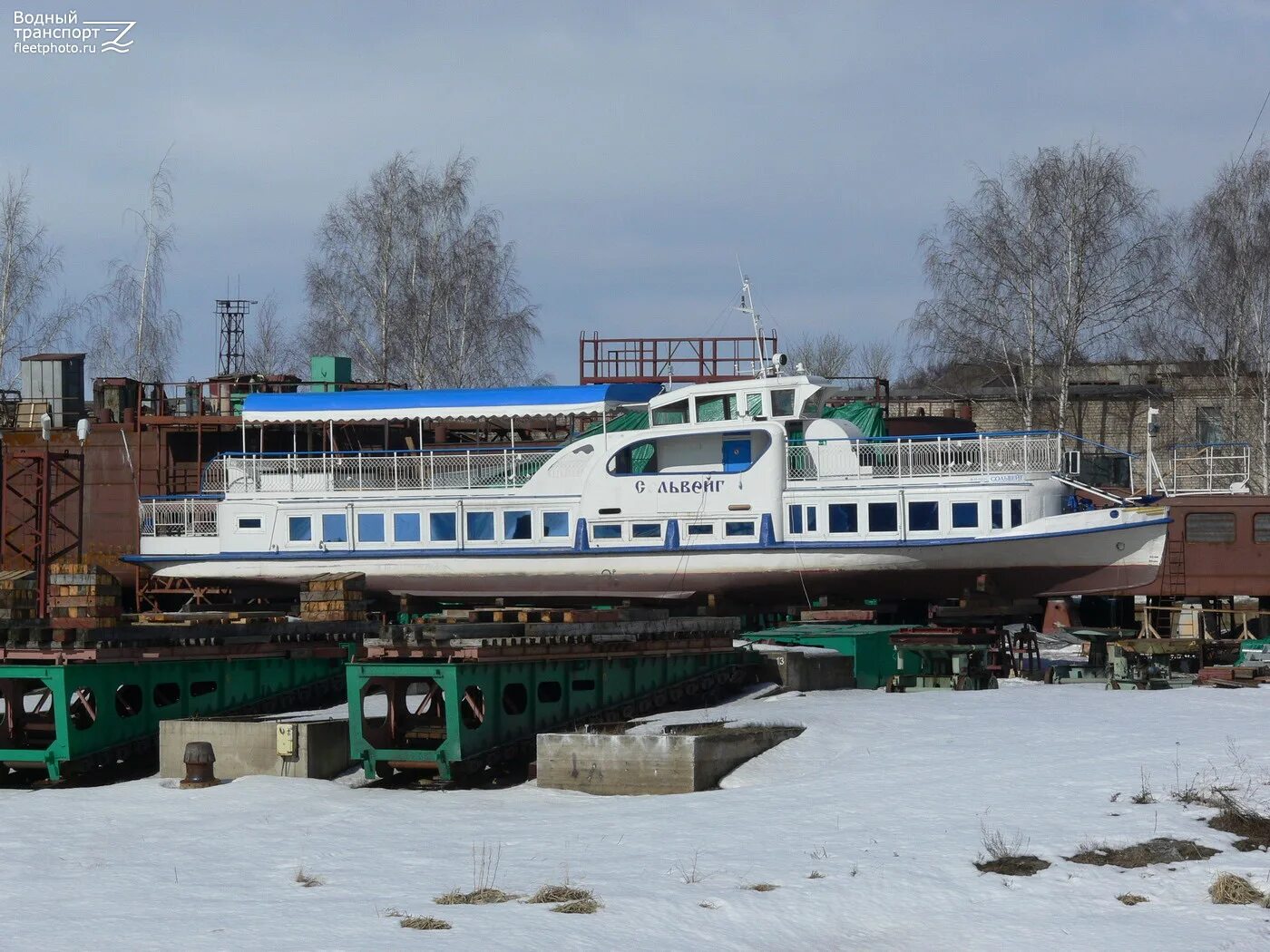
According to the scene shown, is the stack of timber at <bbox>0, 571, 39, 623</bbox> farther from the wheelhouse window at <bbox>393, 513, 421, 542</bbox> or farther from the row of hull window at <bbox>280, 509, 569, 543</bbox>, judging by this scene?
the wheelhouse window at <bbox>393, 513, 421, 542</bbox>

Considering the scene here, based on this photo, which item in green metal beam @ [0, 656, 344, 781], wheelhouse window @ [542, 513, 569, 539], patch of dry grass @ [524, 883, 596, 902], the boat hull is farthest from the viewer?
wheelhouse window @ [542, 513, 569, 539]

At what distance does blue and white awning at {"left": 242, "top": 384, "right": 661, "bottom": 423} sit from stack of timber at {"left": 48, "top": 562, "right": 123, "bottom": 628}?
1373cm

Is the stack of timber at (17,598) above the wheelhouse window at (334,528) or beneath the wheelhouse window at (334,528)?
beneath

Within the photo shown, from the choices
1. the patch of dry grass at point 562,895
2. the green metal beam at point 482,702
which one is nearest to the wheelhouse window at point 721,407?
the green metal beam at point 482,702


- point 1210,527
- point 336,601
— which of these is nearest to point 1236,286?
point 1210,527

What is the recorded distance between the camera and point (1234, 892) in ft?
43.4

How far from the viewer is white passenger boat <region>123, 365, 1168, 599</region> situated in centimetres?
3453

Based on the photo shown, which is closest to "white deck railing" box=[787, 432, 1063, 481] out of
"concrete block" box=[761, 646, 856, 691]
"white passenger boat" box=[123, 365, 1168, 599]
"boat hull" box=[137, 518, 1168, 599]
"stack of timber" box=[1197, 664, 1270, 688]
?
"white passenger boat" box=[123, 365, 1168, 599]

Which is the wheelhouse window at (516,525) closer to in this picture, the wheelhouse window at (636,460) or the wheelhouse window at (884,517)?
the wheelhouse window at (636,460)

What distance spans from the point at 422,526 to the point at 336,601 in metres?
6.52

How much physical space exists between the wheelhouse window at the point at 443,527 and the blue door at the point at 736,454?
6.90 m

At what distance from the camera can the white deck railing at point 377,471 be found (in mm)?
38406

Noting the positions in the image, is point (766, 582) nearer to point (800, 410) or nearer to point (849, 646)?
point (800, 410)

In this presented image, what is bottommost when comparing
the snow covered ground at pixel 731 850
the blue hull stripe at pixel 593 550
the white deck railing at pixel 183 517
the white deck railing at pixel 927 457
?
the snow covered ground at pixel 731 850
